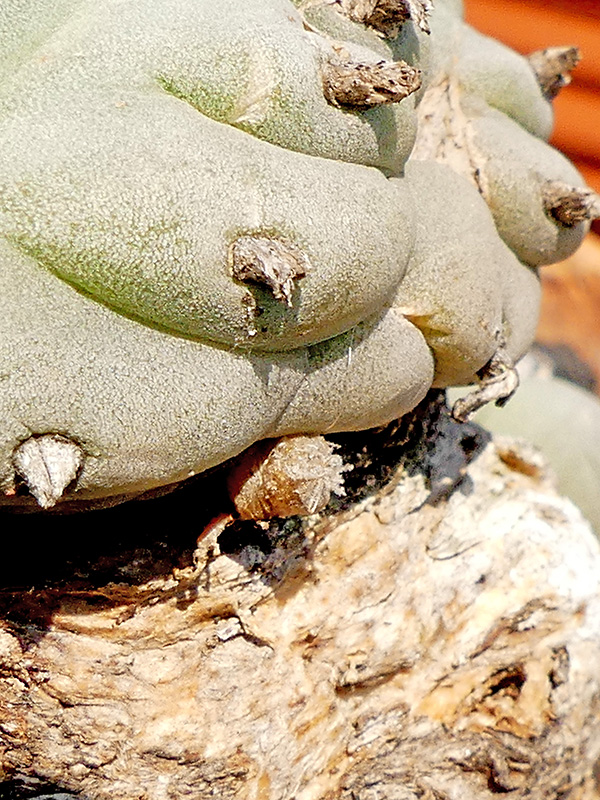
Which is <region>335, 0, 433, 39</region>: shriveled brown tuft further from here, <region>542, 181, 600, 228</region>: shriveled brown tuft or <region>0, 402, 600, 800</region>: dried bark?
<region>0, 402, 600, 800</region>: dried bark

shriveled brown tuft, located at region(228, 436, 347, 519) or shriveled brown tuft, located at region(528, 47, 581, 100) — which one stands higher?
shriveled brown tuft, located at region(528, 47, 581, 100)

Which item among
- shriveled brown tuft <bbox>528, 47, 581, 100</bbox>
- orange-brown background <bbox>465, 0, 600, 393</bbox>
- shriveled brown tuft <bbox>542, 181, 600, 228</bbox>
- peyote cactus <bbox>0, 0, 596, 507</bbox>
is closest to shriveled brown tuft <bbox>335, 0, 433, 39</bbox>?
peyote cactus <bbox>0, 0, 596, 507</bbox>

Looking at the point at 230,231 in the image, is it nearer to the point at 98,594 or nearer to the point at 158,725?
the point at 98,594

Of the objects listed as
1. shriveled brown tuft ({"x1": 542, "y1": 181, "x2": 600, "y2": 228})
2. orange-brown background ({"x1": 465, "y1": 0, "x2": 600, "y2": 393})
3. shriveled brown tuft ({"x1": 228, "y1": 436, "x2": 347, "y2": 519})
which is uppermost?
shriveled brown tuft ({"x1": 542, "y1": 181, "x2": 600, "y2": 228})

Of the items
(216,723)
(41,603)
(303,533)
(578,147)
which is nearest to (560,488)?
(303,533)

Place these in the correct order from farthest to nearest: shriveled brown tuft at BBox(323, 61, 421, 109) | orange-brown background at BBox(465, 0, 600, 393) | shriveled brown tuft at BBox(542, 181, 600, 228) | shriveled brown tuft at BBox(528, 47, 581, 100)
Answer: orange-brown background at BBox(465, 0, 600, 393) → shriveled brown tuft at BBox(528, 47, 581, 100) → shriveled brown tuft at BBox(542, 181, 600, 228) → shriveled brown tuft at BBox(323, 61, 421, 109)

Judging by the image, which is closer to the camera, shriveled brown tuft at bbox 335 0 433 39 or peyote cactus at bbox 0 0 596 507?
peyote cactus at bbox 0 0 596 507
